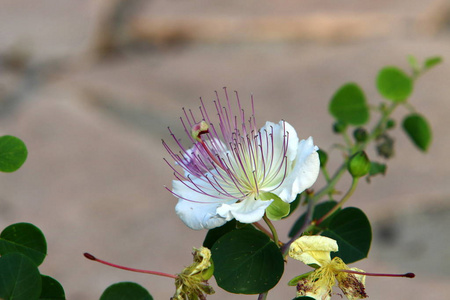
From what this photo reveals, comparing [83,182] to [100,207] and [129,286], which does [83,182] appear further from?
[129,286]

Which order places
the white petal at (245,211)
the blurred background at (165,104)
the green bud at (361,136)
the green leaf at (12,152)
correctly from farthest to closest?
the blurred background at (165,104) → the green bud at (361,136) → the green leaf at (12,152) → the white petal at (245,211)

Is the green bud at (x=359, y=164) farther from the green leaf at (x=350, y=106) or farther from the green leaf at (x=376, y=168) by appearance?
the green leaf at (x=350, y=106)

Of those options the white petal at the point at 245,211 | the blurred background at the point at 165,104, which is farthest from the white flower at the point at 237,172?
the blurred background at the point at 165,104

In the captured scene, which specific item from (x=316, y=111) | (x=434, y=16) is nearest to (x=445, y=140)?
(x=316, y=111)

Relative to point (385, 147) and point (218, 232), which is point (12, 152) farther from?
point (385, 147)

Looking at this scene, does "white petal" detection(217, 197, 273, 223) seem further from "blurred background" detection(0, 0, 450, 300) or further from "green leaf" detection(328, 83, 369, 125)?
"blurred background" detection(0, 0, 450, 300)
